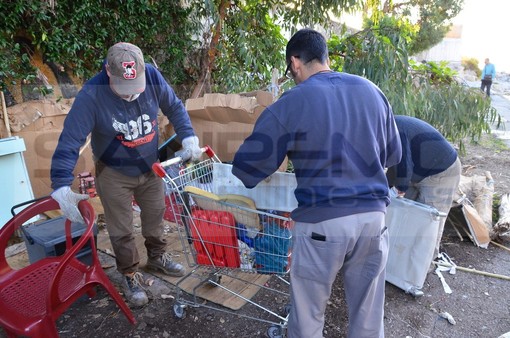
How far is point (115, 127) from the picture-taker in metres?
2.43

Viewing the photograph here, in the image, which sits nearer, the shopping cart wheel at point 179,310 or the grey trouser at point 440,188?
the shopping cart wheel at point 179,310

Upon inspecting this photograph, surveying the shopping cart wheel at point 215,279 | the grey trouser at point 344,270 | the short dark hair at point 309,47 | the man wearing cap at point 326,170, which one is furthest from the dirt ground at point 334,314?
the short dark hair at point 309,47

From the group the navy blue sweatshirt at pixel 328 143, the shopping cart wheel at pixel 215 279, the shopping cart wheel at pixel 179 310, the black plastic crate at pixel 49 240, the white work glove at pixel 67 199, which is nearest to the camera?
the navy blue sweatshirt at pixel 328 143

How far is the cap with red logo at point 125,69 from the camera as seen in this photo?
88.0 inches

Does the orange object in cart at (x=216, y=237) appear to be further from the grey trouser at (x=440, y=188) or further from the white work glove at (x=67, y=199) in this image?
the grey trouser at (x=440, y=188)

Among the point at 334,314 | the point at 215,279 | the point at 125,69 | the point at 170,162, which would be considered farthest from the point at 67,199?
the point at 334,314

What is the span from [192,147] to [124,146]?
480 millimetres

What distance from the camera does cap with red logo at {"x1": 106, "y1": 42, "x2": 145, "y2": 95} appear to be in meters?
2.23

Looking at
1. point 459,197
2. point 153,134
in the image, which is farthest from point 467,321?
point 153,134

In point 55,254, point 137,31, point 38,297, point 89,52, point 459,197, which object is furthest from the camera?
point 137,31

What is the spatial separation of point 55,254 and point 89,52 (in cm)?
326

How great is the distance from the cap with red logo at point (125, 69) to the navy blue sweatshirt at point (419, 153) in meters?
1.99

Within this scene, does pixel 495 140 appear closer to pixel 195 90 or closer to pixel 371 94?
pixel 195 90

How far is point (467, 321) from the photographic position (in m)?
2.74
